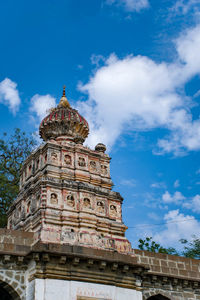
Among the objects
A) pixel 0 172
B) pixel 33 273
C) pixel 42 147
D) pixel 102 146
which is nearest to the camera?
pixel 33 273

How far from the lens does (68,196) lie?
1611 cm

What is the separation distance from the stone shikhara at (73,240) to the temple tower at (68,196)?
38 millimetres

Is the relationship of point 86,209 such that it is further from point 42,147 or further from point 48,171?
point 42,147

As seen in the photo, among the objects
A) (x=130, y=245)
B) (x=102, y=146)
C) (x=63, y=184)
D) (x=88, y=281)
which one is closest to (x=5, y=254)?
(x=88, y=281)

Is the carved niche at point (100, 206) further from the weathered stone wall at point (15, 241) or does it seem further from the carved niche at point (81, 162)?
the weathered stone wall at point (15, 241)

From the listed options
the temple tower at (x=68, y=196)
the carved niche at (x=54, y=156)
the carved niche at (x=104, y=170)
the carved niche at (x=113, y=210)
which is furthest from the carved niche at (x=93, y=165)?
the carved niche at (x=113, y=210)

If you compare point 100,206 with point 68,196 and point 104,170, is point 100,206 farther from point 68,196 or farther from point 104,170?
point 104,170

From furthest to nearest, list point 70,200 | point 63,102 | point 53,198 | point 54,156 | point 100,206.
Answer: point 63,102 < point 54,156 < point 100,206 < point 70,200 < point 53,198

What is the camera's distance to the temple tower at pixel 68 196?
15.2 meters

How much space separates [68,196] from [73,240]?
6.31 feet

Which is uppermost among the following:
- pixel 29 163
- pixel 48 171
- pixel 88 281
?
pixel 29 163

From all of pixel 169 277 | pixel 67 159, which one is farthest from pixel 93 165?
pixel 169 277

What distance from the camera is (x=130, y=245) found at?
16.2 m

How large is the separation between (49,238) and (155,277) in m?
4.52
